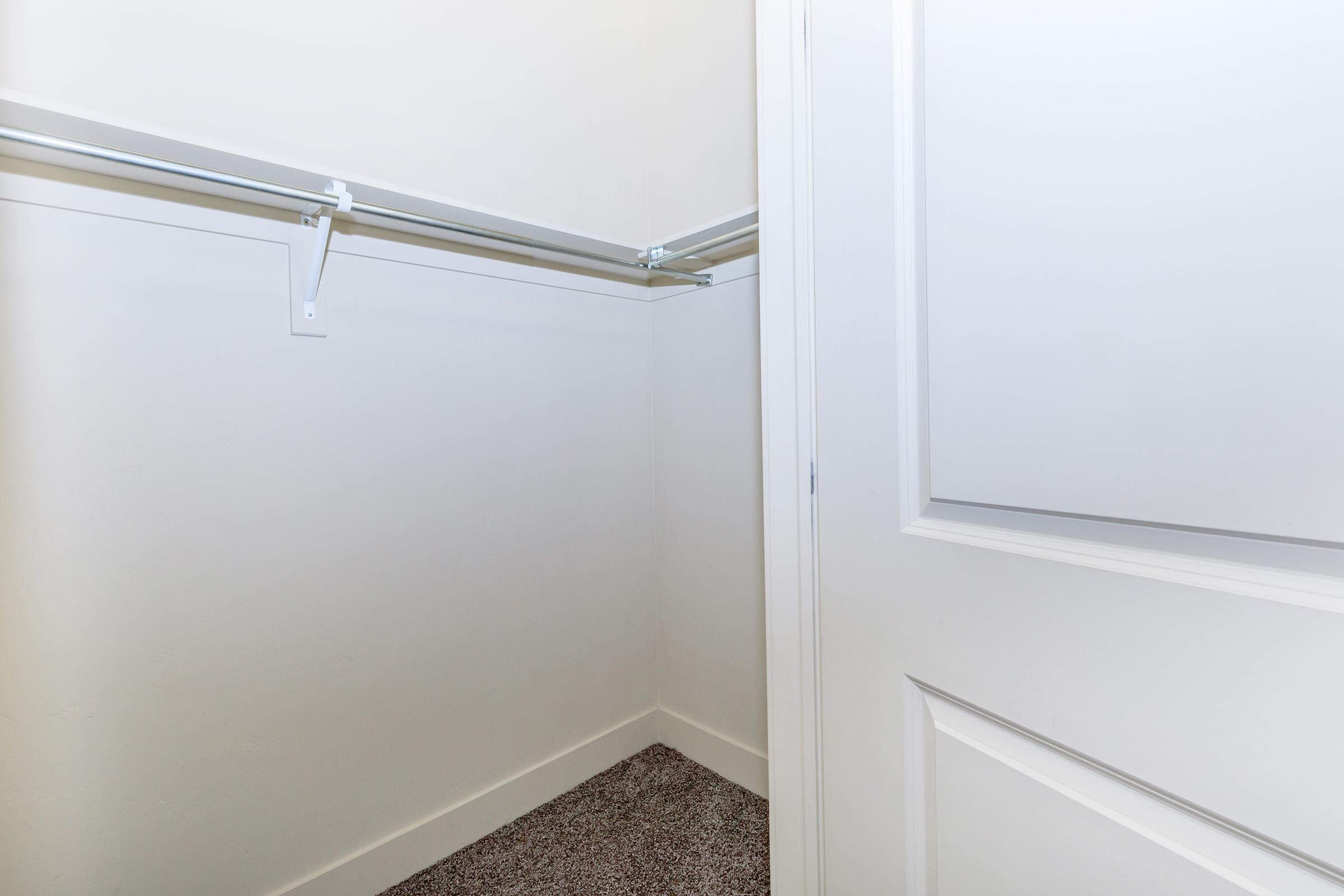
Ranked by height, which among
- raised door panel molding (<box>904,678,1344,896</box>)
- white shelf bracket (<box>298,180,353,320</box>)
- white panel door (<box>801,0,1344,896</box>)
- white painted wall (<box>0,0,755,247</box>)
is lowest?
raised door panel molding (<box>904,678,1344,896</box>)

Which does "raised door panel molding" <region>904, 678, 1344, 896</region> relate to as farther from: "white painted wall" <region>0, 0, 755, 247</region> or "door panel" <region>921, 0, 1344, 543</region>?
"white painted wall" <region>0, 0, 755, 247</region>

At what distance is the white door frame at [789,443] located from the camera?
774mm

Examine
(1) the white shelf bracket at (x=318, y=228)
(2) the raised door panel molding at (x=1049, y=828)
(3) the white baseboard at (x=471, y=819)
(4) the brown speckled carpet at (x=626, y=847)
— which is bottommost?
(4) the brown speckled carpet at (x=626, y=847)

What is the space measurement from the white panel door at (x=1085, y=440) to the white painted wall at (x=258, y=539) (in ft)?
2.66

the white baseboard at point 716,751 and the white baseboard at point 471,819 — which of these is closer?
the white baseboard at point 471,819

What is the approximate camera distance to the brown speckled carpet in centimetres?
112

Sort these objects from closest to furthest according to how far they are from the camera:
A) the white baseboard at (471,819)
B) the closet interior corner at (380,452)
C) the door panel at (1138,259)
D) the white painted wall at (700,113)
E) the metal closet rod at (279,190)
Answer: the door panel at (1138,259)
the metal closet rod at (279,190)
the closet interior corner at (380,452)
the white baseboard at (471,819)
the white painted wall at (700,113)

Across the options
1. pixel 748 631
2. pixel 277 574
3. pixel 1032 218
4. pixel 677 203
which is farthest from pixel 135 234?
pixel 748 631

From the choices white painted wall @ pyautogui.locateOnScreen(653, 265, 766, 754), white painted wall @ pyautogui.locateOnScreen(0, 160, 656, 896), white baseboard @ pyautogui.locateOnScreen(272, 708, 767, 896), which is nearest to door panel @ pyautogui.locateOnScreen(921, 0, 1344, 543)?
white painted wall @ pyautogui.locateOnScreen(653, 265, 766, 754)

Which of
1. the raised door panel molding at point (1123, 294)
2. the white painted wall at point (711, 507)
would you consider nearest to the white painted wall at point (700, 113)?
the white painted wall at point (711, 507)

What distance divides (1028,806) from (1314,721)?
0.80 ft

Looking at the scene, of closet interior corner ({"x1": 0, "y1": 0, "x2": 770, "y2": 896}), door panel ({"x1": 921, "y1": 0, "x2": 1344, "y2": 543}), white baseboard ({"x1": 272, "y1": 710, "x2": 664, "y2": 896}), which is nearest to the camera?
door panel ({"x1": 921, "y1": 0, "x2": 1344, "y2": 543})

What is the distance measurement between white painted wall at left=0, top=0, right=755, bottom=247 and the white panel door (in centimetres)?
79

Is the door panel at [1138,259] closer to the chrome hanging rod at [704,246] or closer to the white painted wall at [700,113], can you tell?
the chrome hanging rod at [704,246]
